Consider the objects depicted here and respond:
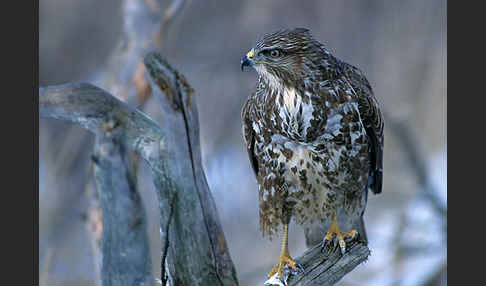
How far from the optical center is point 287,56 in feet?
8.50

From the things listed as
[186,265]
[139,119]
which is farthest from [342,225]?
[139,119]

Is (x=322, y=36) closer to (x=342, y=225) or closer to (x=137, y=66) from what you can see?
(x=137, y=66)

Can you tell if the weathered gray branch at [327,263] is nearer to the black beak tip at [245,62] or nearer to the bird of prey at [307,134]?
the bird of prey at [307,134]

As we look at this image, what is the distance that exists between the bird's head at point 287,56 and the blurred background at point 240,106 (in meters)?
2.11

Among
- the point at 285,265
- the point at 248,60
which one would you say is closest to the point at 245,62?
the point at 248,60

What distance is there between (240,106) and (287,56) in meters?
2.86

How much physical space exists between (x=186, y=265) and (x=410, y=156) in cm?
335

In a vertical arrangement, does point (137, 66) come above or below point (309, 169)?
above

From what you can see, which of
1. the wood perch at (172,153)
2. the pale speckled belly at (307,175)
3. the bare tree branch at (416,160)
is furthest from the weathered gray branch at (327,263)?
the bare tree branch at (416,160)

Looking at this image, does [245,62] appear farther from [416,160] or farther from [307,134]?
[416,160]

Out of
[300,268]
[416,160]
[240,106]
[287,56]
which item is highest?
[240,106]

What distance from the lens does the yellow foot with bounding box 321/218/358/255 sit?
303 cm

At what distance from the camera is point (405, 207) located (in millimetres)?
5480

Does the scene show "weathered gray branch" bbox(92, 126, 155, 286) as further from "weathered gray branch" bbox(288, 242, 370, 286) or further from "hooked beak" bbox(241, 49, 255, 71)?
"weathered gray branch" bbox(288, 242, 370, 286)
